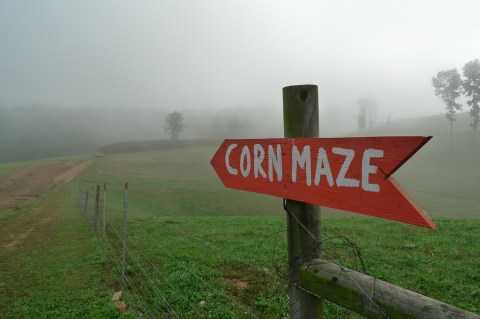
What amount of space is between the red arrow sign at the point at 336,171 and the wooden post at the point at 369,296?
1.23 ft

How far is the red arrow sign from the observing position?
187cm

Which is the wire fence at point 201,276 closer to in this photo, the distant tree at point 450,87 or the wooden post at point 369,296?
the wooden post at point 369,296

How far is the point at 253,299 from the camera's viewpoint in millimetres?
6258

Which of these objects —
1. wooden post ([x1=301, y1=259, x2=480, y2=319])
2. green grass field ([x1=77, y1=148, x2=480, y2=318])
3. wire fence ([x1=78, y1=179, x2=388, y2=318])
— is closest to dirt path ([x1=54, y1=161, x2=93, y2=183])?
green grass field ([x1=77, y1=148, x2=480, y2=318])

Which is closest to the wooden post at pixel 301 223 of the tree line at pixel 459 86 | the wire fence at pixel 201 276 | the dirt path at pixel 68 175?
the wire fence at pixel 201 276

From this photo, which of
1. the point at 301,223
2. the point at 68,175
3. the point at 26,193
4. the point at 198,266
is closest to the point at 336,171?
the point at 301,223

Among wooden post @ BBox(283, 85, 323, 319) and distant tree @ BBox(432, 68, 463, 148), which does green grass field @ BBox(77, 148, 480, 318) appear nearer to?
wooden post @ BBox(283, 85, 323, 319)

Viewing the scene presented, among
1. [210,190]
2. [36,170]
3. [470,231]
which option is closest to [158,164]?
[36,170]

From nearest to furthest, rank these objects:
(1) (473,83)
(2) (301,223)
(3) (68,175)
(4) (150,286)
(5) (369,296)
→ (5) (369,296)
(2) (301,223)
(4) (150,286)
(3) (68,175)
(1) (473,83)

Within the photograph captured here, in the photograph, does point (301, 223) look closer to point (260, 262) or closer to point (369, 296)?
point (369, 296)

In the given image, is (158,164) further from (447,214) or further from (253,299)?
(253,299)

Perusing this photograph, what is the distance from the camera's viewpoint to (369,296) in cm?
197

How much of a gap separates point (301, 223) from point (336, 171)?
0.52 meters

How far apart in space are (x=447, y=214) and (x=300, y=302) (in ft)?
95.2
